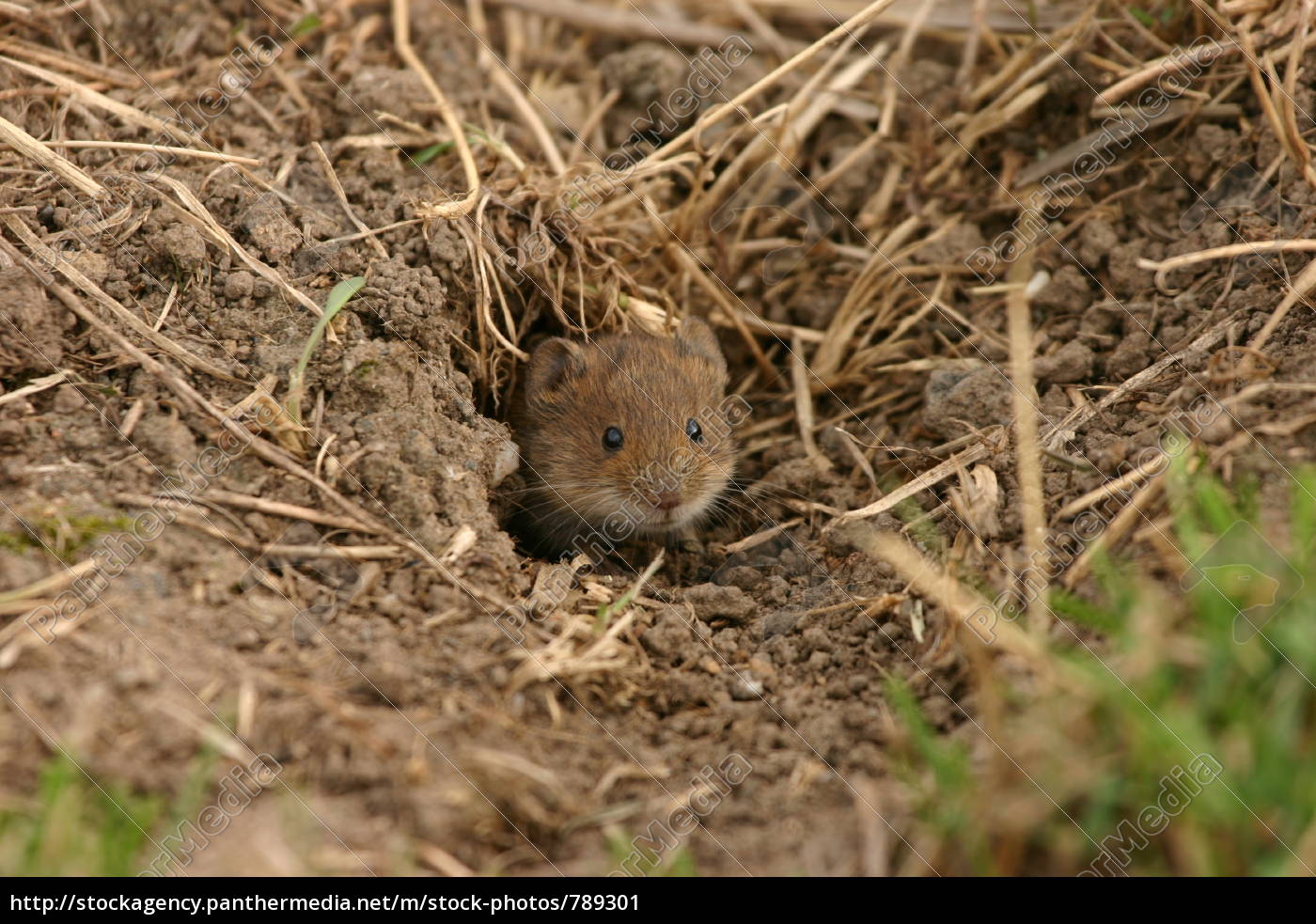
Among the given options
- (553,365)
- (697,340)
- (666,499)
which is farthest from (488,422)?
(697,340)

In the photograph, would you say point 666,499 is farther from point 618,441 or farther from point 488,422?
point 488,422

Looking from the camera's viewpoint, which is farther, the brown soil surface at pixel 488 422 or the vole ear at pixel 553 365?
the vole ear at pixel 553 365

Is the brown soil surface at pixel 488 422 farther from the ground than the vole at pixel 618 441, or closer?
farther from the ground

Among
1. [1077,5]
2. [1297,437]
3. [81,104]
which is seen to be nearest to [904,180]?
[1077,5]

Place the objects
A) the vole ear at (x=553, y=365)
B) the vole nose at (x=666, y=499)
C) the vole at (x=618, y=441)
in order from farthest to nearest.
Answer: the vole ear at (x=553, y=365)
the vole at (x=618, y=441)
the vole nose at (x=666, y=499)

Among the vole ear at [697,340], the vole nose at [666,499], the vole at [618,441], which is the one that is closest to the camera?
the vole nose at [666,499]

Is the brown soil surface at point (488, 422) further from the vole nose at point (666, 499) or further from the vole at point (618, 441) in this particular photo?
the vole nose at point (666, 499)

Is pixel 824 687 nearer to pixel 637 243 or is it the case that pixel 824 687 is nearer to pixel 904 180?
pixel 637 243

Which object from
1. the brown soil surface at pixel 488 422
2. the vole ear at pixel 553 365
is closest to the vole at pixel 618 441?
the vole ear at pixel 553 365
